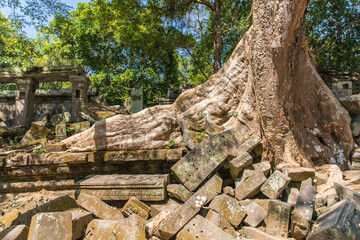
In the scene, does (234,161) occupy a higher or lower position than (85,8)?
lower

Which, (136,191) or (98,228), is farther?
(136,191)

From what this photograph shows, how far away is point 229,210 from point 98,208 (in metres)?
1.56

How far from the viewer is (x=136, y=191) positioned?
2746 millimetres

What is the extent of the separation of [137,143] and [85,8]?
12477 mm

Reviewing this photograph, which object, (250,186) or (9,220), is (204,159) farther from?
(9,220)

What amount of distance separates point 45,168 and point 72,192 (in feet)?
2.05

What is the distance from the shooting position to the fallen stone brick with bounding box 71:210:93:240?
2168 millimetres

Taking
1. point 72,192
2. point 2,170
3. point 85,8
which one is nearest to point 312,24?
point 72,192

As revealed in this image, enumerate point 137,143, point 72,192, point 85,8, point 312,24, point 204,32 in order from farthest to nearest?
1. point 85,8
2. point 204,32
3. point 312,24
4. point 137,143
5. point 72,192

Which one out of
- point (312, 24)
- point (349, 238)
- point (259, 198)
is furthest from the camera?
point (312, 24)

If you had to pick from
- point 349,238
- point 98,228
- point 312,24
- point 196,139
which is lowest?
point 98,228

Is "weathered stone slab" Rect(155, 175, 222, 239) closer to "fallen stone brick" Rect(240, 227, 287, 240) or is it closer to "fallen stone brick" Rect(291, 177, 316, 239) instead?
"fallen stone brick" Rect(240, 227, 287, 240)

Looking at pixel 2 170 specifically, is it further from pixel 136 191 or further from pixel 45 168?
pixel 136 191

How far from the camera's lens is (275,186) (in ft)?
8.10
